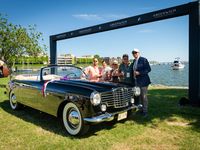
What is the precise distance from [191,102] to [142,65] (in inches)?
92.8

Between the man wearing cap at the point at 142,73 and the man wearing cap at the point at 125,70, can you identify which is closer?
the man wearing cap at the point at 142,73

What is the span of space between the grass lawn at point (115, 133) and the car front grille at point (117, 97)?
63cm

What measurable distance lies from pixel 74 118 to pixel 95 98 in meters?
0.71

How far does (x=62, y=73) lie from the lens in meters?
6.08

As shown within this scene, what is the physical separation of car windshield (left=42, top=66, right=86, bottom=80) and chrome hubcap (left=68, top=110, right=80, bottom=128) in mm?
1523

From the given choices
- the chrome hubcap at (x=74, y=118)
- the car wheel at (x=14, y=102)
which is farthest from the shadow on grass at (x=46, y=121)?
the chrome hubcap at (x=74, y=118)

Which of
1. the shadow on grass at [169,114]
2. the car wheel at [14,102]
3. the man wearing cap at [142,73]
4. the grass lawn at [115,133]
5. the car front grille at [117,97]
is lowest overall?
the grass lawn at [115,133]

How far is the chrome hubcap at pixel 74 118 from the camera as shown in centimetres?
433

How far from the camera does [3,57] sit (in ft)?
48.2

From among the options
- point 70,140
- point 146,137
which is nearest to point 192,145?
point 146,137

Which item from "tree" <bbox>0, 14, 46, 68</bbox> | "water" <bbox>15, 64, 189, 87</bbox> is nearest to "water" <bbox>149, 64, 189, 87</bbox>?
"water" <bbox>15, 64, 189, 87</bbox>

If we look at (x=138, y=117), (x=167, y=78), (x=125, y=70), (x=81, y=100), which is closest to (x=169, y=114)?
(x=138, y=117)

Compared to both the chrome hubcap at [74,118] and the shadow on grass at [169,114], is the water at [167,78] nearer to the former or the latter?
the chrome hubcap at [74,118]

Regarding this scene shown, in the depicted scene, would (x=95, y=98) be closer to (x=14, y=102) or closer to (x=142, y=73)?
(x=142, y=73)
